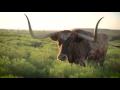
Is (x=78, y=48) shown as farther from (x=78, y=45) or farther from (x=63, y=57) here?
(x=63, y=57)

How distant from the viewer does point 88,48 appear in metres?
6.48

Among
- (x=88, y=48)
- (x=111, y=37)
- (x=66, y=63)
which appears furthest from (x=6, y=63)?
(x=111, y=37)

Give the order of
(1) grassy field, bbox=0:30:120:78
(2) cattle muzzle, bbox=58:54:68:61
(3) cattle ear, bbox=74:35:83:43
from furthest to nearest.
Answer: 1. (1) grassy field, bbox=0:30:120:78
2. (3) cattle ear, bbox=74:35:83:43
3. (2) cattle muzzle, bbox=58:54:68:61

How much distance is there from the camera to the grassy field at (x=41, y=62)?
21.0 ft

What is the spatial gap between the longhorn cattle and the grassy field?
0.19m

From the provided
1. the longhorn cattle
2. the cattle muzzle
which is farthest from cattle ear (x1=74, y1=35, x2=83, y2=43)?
the cattle muzzle

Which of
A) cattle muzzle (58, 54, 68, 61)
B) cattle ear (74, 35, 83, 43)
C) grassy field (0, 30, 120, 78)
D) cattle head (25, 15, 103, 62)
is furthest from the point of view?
grassy field (0, 30, 120, 78)

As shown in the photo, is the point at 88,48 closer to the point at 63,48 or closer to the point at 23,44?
the point at 63,48

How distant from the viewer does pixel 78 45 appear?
633 centimetres

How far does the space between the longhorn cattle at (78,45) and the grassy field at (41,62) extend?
190mm

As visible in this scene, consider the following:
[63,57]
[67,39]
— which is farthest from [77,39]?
[63,57]

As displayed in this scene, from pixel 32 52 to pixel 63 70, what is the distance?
1.07 metres

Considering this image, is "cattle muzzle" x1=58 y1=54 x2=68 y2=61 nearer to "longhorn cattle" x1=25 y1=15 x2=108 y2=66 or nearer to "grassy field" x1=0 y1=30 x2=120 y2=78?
"longhorn cattle" x1=25 y1=15 x2=108 y2=66

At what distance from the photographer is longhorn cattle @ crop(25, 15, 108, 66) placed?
19.7 feet
